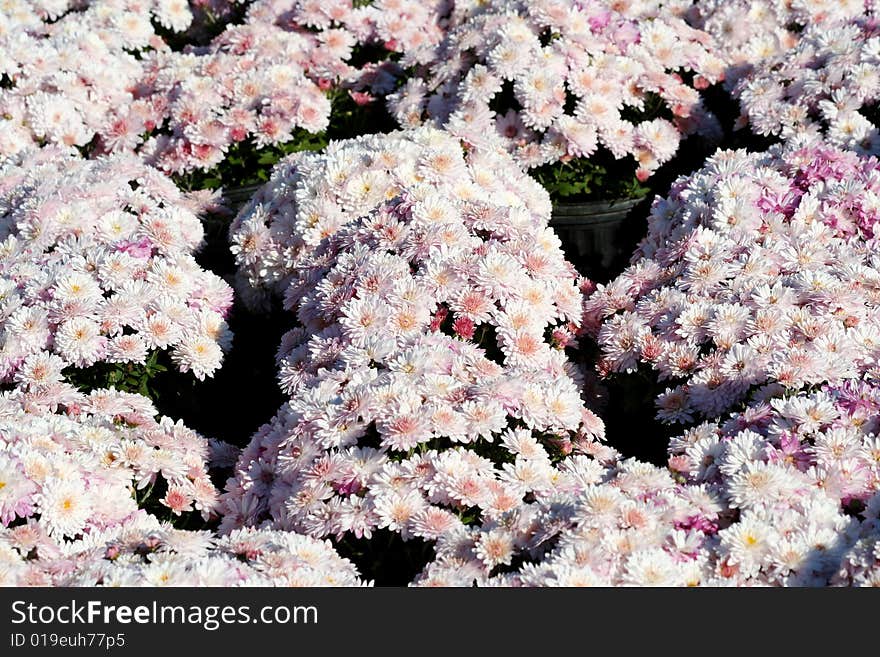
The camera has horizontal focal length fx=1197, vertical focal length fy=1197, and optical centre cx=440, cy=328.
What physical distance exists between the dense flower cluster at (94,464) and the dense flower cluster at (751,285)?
133cm

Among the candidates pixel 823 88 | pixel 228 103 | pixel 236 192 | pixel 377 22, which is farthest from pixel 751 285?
pixel 377 22

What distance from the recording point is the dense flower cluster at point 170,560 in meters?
2.43

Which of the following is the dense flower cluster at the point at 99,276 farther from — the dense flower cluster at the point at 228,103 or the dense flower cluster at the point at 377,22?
the dense flower cluster at the point at 377,22

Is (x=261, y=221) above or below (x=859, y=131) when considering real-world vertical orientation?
below

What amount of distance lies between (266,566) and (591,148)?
2.51 metres

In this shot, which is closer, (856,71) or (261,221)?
(261,221)

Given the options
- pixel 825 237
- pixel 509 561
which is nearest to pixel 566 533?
pixel 509 561

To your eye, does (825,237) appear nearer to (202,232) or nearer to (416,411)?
(416,411)

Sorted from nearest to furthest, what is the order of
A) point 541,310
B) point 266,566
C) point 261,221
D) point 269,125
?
1. point 266,566
2. point 541,310
3. point 261,221
4. point 269,125

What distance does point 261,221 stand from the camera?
161 inches

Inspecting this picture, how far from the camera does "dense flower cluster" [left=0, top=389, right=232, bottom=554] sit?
2.79 meters

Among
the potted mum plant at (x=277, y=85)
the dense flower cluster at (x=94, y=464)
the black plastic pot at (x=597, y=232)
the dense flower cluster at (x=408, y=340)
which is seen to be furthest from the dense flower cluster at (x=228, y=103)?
the dense flower cluster at (x=94, y=464)

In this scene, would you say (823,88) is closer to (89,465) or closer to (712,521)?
(712,521)

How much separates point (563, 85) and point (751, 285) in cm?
137
